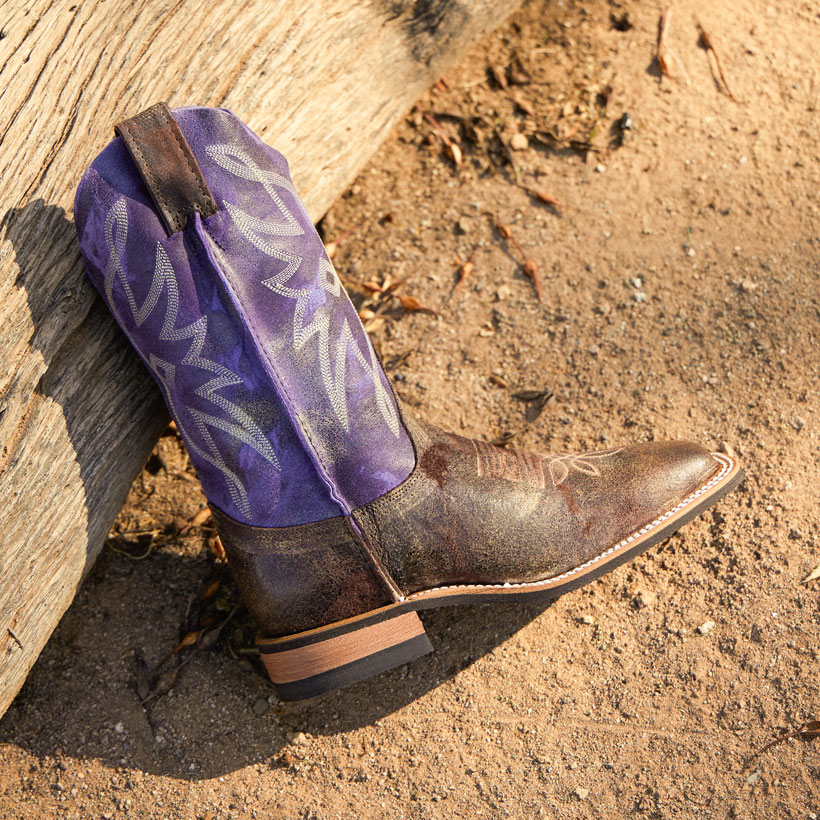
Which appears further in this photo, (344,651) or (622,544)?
(622,544)

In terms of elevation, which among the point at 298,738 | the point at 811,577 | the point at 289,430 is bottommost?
the point at 811,577

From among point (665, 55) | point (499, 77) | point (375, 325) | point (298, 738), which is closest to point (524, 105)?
point (499, 77)

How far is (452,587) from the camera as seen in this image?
2.13 m

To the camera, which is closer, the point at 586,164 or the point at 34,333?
the point at 34,333

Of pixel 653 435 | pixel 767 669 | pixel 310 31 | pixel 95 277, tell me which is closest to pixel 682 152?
pixel 653 435

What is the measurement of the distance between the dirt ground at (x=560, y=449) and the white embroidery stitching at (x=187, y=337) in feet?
2.44

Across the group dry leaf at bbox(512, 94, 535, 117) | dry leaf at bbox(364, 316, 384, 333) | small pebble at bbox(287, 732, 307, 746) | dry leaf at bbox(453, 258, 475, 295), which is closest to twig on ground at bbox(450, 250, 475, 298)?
dry leaf at bbox(453, 258, 475, 295)

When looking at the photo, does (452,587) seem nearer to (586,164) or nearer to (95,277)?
(95,277)

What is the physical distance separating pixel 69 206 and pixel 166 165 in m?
0.37

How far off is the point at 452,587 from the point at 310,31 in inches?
66.3

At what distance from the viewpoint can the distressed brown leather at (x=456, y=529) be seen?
2012mm

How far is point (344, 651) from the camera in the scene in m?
2.04

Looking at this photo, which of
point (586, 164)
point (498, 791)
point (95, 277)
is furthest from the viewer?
point (586, 164)

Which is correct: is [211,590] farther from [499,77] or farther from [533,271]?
[499,77]
